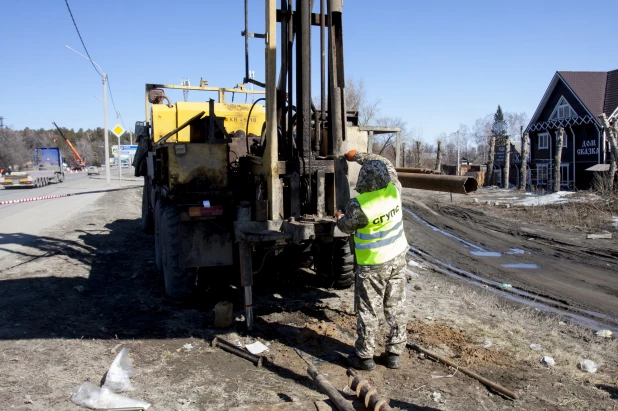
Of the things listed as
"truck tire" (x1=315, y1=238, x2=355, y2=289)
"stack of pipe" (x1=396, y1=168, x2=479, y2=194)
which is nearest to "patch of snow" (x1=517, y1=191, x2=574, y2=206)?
"truck tire" (x1=315, y1=238, x2=355, y2=289)

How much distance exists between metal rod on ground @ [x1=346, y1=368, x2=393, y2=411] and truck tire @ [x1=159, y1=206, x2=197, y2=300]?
2825 mm

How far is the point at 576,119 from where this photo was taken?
30484 mm

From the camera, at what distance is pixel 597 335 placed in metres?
5.68

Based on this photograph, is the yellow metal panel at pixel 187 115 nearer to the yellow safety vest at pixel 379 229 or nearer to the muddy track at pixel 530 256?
the yellow safety vest at pixel 379 229

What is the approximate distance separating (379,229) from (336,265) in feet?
8.28

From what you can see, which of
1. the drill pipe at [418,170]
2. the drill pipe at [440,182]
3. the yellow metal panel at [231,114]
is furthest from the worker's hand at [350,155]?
the yellow metal panel at [231,114]

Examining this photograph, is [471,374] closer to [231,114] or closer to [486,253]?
[231,114]

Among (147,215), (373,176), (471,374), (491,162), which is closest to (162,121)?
(147,215)

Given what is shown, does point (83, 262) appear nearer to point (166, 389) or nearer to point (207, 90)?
point (207, 90)

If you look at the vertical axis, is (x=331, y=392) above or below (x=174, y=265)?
below

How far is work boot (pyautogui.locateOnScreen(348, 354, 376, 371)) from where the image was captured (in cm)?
435

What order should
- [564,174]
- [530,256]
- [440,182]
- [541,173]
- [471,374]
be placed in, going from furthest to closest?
[541,173] → [564,174] → [530,256] → [440,182] → [471,374]

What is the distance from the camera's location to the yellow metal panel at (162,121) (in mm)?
7702

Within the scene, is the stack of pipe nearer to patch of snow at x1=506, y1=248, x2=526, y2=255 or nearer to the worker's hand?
the worker's hand
